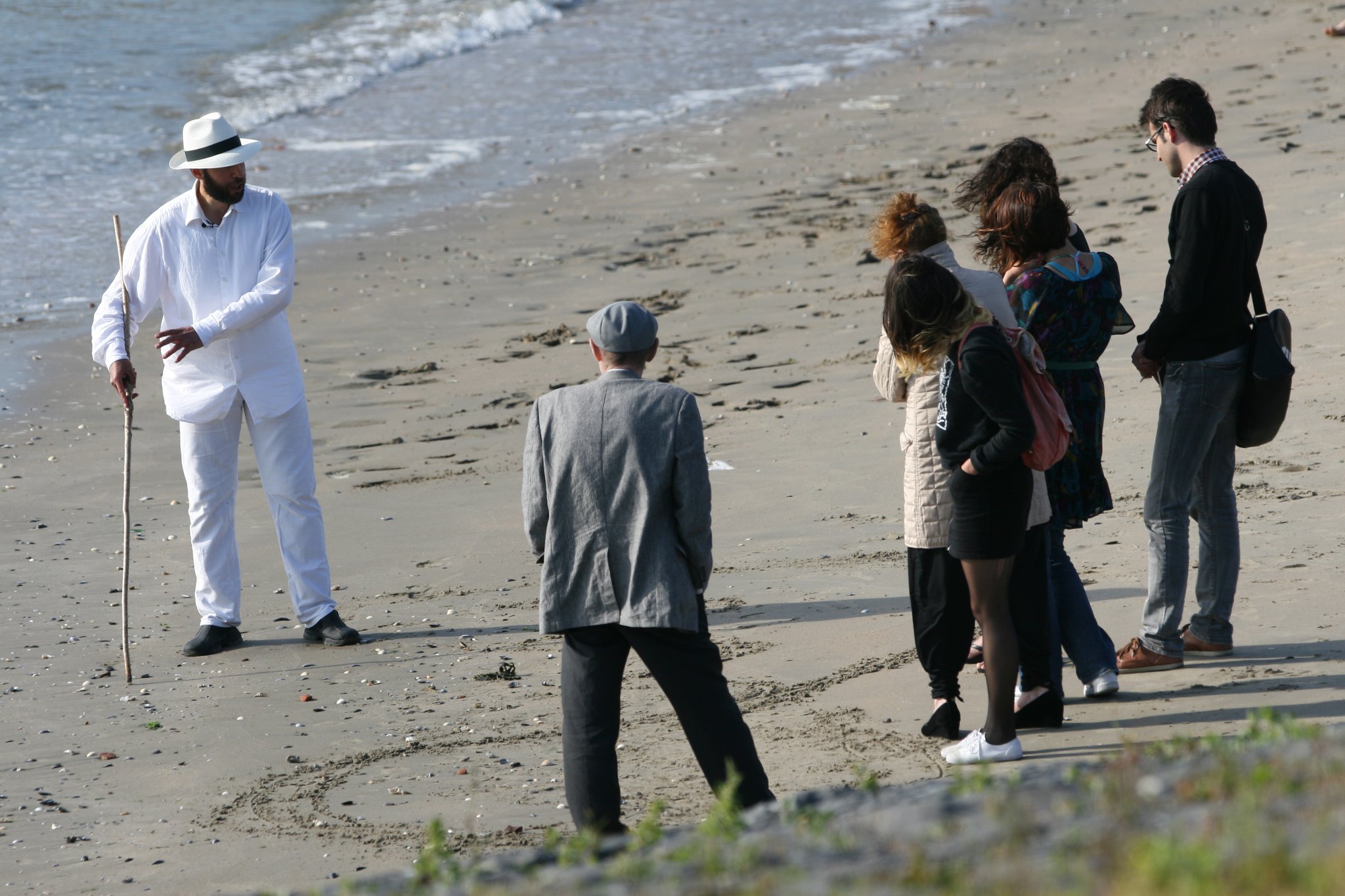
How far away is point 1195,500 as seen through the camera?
16.4 ft

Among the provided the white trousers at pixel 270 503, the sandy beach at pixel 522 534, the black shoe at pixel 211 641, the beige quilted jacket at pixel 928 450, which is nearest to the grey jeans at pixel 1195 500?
the sandy beach at pixel 522 534

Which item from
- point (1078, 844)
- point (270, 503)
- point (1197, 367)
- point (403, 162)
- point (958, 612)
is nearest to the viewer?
point (1078, 844)

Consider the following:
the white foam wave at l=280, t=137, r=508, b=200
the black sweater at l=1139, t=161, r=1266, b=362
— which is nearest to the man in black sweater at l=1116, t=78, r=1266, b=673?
the black sweater at l=1139, t=161, r=1266, b=362

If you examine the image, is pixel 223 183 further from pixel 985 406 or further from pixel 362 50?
pixel 362 50

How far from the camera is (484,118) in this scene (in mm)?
17969

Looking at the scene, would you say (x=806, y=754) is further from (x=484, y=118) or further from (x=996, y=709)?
(x=484, y=118)

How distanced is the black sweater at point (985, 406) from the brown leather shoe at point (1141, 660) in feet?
3.90

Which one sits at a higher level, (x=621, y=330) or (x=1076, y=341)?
(x=621, y=330)

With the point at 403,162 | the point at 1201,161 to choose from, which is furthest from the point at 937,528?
the point at 403,162

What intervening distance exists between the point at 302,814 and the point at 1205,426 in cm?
315

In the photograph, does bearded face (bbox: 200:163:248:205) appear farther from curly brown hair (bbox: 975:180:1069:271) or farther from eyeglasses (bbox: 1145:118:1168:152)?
eyeglasses (bbox: 1145:118:1168:152)

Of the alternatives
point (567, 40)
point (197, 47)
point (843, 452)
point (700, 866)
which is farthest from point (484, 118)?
point (700, 866)

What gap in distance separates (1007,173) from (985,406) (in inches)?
44.9

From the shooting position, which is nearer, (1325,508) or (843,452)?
(1325,508)
